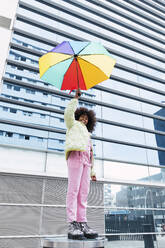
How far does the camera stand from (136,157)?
3.80 m

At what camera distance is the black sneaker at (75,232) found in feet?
4.26

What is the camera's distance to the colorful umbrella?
1762 mm

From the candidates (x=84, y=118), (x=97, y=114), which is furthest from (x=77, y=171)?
(x=97, y=114)

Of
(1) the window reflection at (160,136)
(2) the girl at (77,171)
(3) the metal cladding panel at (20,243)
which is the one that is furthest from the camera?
(1) the window reflection at (160,136)

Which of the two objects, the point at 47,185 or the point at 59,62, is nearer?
the point at 59,62

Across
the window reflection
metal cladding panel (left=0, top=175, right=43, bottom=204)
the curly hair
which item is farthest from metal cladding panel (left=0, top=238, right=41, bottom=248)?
the window reflection

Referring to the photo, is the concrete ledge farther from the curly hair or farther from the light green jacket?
the curly hair

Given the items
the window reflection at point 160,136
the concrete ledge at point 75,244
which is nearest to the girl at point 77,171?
the concrete ledge at point 75,244

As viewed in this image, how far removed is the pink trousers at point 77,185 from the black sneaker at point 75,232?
0.05 metres

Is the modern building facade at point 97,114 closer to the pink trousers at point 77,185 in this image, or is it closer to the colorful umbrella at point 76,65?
the pink trousers at point 77,185

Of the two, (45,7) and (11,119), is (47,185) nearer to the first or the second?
(11,119)

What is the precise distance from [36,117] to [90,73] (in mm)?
1662

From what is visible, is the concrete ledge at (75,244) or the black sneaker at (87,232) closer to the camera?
the concrete ledge at (75,244)

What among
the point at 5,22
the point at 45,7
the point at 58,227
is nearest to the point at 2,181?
the point at 58,227
